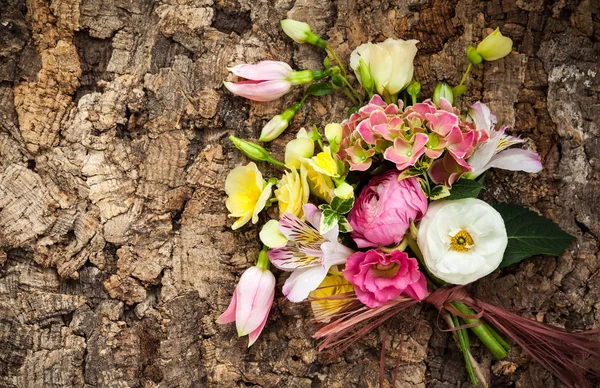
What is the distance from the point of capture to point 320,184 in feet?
3.61

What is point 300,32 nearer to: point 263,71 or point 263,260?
point 263,71

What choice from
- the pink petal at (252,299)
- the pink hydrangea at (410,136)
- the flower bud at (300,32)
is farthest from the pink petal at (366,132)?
the pink petal at (252,299)

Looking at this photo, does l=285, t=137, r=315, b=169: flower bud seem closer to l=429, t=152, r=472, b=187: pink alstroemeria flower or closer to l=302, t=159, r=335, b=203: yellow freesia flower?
l=302, t=159, r=335, b=203: yellow freesia flower

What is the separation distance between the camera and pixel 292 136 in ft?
3.90

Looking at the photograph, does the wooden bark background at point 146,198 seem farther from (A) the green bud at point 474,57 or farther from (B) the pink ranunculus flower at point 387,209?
(B) the pink ranunculus flower at point 387,209

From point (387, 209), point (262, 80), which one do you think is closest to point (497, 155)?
point (387, 209)

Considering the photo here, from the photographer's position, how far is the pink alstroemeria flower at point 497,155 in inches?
42.7

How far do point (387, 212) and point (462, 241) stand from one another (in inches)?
5.3

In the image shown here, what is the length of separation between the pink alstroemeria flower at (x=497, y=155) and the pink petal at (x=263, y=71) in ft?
1.12

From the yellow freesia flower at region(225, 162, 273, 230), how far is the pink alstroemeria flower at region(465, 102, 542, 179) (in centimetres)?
36

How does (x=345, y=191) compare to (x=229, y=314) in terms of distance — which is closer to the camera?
(x=345, y=191)

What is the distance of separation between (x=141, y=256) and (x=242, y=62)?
1.34 ft

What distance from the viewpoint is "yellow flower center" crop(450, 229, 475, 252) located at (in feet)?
3.44

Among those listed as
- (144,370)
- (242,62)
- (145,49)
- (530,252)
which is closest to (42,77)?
(145,49)
